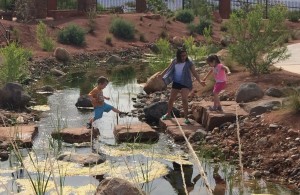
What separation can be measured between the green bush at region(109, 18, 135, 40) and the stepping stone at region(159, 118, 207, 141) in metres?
17.8

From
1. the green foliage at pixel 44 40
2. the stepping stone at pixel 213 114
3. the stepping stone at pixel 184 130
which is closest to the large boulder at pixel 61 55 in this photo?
the green foliage at pixel 44 40

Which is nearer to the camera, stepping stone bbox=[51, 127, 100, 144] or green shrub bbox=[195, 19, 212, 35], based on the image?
stepping stone bbox=[51, 127, 100, 144]

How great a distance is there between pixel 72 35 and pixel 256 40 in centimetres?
1370

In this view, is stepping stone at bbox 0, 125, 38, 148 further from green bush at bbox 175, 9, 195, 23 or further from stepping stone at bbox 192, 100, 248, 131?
green bush at bbox 175, 9, 195, 23

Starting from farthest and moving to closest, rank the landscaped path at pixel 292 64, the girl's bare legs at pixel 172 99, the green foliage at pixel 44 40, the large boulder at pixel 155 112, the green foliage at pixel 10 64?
the green foliage at pixel 44 40 → the green foliage at pixel 10 64 → the landscaped path at pixel 292 64 → the large boulder at pixel 155 112 → the girl's bare legs at pixel 172 99

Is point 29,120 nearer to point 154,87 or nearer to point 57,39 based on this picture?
point 154,87

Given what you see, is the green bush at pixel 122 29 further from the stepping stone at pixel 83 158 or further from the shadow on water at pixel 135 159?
the stepping stone at pixel 83 158

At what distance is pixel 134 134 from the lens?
35.2ft

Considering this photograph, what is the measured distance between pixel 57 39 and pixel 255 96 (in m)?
16.5

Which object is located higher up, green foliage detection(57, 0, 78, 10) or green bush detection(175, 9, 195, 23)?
green foliage detection(57, 0, 78, 10)

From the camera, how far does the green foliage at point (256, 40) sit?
1416 cm

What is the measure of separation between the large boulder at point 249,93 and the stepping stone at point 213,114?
213mm

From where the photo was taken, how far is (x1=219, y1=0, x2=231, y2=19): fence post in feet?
132

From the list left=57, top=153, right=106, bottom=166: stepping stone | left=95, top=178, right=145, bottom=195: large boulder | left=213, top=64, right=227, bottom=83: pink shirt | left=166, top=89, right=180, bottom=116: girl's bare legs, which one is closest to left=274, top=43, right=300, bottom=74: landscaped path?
left=213, top=64, right=227, bottom=83: pink shirt
